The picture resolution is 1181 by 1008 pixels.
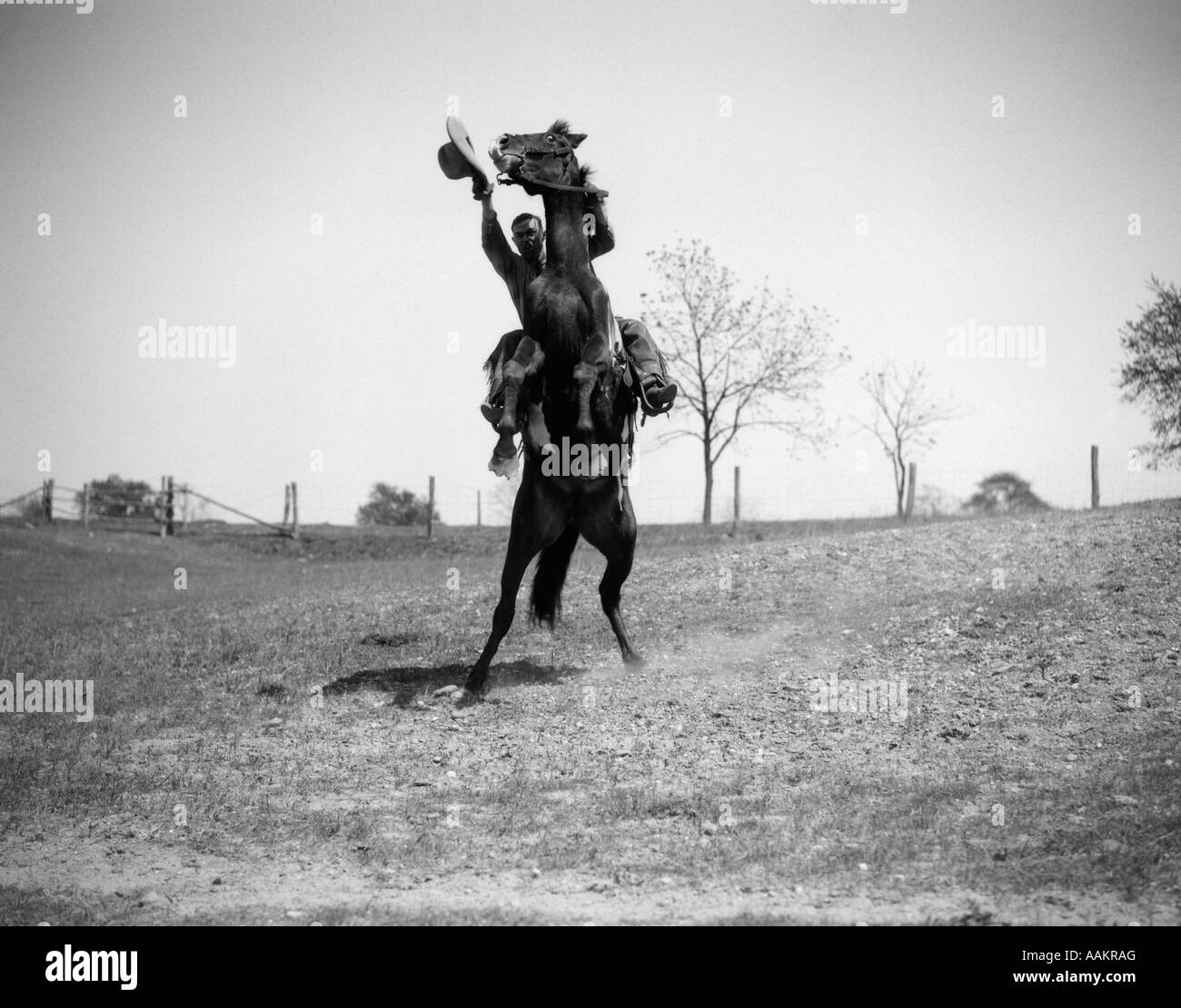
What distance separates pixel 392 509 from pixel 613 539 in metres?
50.5

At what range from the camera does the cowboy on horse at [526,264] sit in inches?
439

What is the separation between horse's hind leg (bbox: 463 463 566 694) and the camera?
1146 cm

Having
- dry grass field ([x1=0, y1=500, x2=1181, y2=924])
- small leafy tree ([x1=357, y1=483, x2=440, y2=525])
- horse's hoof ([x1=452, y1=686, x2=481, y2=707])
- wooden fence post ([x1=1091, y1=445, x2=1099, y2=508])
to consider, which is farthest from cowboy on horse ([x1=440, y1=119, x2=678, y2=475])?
small leafy tree ([x1=357, y1=483, x2=440, y2=525])

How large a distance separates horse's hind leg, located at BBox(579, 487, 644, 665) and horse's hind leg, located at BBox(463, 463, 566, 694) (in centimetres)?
33

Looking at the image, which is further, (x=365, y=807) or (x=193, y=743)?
(x=193, y=743)

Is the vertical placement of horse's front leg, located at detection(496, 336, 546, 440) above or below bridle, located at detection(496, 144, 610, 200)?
below

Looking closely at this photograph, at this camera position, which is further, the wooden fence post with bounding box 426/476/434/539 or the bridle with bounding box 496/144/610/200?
the wooden fence post with bounding box 426/476/434/539

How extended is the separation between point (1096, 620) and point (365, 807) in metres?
8.00

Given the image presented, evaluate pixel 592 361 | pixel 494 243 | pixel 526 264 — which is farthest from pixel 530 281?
pixel 592 361

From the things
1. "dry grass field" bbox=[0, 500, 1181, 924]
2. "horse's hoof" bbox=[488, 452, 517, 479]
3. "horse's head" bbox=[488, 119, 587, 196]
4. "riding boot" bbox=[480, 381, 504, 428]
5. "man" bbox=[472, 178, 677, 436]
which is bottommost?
"dry grass field" bbox=[0, 500, 1181, 924]

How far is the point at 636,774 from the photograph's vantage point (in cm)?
893

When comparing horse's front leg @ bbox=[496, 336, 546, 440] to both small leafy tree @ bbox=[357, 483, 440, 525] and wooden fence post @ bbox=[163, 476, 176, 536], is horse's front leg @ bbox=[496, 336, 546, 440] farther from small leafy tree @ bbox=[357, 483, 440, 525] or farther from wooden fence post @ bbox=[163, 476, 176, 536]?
small leafy tree @ bbox=[357, 483, 440, 525]
